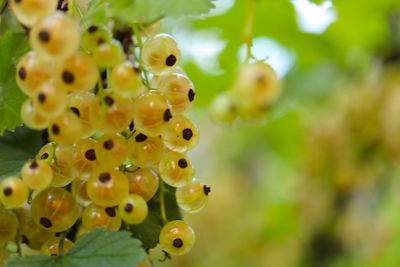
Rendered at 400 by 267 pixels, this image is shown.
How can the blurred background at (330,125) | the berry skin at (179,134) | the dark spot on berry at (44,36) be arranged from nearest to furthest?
the dark spot on berry at (44,36)
the berry skin at (179,134)
the blurred background at (330,125)

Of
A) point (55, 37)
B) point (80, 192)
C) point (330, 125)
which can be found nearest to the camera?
point (55, 37)

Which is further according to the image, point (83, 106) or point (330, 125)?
point (330, 125)

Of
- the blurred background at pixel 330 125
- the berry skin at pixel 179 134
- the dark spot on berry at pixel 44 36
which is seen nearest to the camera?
the dark spot on berry at pixel 44 36

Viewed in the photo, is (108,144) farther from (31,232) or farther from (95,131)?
(31,232)

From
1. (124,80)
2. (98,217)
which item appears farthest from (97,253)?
(124,80)

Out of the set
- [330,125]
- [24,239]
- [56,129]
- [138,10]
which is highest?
[330,125]

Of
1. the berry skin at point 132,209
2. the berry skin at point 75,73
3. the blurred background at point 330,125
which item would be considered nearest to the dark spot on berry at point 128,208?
the berry skin at point 132,209

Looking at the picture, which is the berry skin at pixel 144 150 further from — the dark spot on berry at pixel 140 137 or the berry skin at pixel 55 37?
the berry skin at pixel 55 37
